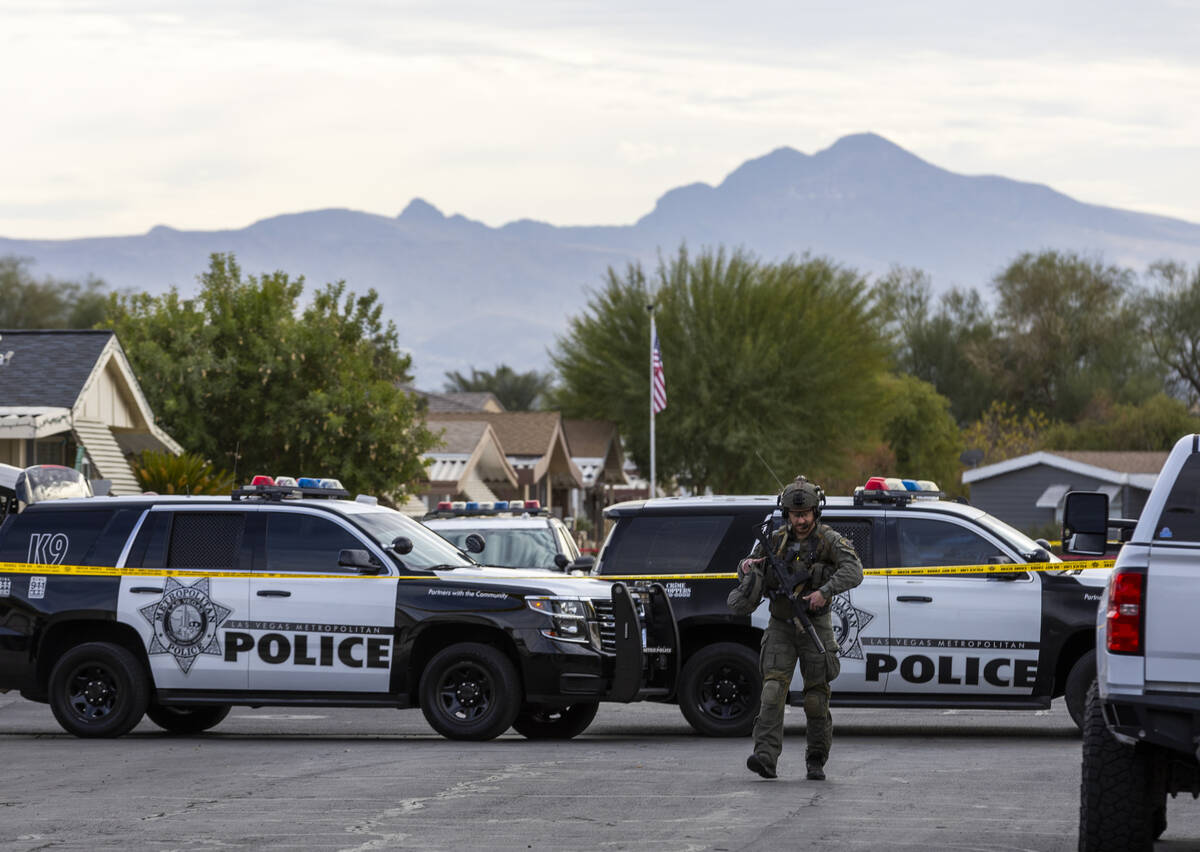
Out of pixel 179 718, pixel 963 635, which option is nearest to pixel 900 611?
pixel 963 635

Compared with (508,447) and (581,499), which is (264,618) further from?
(581,499)

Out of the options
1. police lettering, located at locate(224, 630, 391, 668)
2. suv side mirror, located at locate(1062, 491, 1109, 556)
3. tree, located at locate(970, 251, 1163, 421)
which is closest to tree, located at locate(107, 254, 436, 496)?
police lettering, located at locate(224, 630, 391, 668)

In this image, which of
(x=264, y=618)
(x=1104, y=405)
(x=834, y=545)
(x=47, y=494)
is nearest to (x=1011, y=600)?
(x=834, y=545)

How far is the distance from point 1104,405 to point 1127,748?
235 ft

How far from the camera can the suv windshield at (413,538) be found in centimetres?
1448

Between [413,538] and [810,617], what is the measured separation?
14.2ft

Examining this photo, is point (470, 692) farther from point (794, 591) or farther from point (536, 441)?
point (536, 441)

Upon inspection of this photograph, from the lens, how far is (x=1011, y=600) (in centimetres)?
1460

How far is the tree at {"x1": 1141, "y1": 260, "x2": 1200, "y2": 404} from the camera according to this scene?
265 ft

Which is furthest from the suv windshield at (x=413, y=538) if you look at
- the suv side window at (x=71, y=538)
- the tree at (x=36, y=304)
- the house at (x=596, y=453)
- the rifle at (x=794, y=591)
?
the tree at (x=36, y=304)

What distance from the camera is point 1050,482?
180 feet

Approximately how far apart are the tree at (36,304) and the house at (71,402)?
59561mm

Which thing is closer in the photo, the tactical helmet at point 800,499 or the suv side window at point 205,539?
the tactical helmet at point 800,499

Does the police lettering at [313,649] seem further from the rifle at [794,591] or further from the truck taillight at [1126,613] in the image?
the truck taillight at [1126,613]
